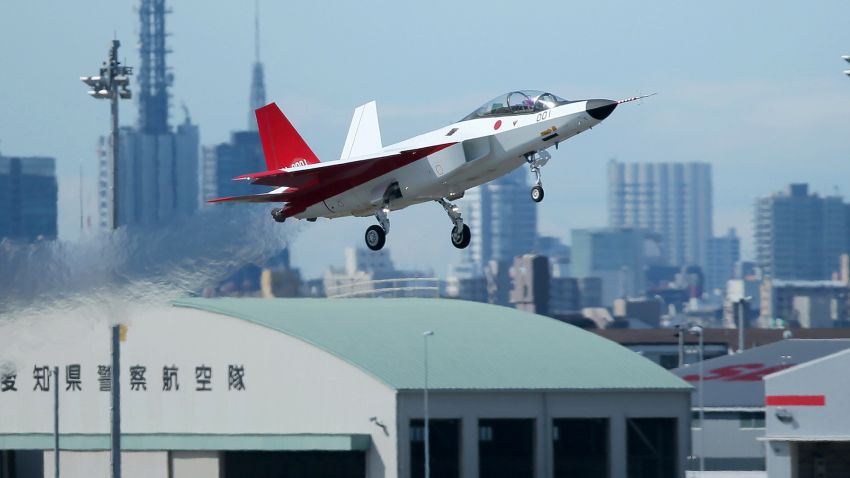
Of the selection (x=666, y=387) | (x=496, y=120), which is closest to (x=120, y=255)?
(x=496, y=120)

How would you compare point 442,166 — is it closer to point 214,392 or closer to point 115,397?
point 115,397

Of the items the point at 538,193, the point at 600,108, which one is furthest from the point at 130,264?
the point at 600,108

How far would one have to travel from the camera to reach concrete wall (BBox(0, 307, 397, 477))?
71250mm

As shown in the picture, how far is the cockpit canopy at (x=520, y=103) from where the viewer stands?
146 feet

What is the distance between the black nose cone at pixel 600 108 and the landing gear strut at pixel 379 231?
→ 7.29m

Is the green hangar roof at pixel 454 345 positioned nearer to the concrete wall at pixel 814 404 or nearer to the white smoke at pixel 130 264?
the concrete wall at pixel 814 404

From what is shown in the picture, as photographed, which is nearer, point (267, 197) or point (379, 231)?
point (379, 231)

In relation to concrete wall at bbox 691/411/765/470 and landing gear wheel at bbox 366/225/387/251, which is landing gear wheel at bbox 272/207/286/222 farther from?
concrete wall at bbox 691/411/765/470

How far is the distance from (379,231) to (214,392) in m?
29.4

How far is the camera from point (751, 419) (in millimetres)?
102875

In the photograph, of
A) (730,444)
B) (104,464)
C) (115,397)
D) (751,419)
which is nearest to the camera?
(115,397)

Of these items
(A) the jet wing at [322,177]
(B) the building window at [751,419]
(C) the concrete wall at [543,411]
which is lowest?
(B) the building window at [751,419]

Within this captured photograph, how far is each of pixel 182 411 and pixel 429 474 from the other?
39.5 feet

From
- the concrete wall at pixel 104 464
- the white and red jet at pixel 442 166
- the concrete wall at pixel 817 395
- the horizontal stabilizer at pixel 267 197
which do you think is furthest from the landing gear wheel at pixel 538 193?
the concrete wall at pixel 104 464
